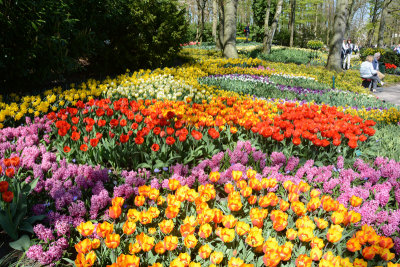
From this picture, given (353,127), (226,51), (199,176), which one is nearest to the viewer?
(199,176)

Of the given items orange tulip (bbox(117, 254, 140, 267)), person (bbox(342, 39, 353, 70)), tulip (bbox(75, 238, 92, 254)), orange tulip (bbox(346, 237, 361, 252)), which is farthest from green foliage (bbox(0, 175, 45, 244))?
person (bbox(342, 39, 353, 70))

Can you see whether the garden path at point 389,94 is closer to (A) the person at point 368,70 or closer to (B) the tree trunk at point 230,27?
(A) the person at point 368,70

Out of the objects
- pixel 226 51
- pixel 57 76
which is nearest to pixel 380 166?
pixel 57 76

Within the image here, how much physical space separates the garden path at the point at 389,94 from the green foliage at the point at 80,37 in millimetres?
7795

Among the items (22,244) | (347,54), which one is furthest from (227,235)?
(347,54)

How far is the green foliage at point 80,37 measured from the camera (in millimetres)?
5191

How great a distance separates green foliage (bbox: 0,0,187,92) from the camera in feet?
17.0

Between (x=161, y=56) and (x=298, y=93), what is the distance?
196 inches

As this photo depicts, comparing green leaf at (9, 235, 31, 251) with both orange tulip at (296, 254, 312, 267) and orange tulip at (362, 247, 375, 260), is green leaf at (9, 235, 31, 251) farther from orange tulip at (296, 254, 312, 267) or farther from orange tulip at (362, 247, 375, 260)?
orange tulip at (362, 247, 375, 260)

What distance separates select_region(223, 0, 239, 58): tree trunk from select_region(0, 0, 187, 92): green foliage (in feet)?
9.80

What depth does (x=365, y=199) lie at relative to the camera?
2.56 meters

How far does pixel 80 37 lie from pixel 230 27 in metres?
7.80

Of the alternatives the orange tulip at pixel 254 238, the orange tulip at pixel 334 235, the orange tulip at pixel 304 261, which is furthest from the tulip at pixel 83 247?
the orange tulip at pixel 334 235

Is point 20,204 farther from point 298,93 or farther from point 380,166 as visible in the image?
point 298,93
